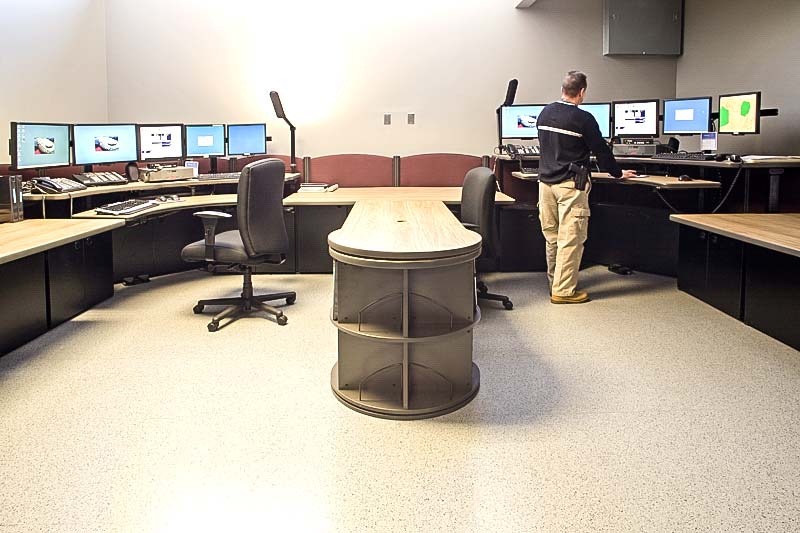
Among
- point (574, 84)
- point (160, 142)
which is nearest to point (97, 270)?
point (160, 142)

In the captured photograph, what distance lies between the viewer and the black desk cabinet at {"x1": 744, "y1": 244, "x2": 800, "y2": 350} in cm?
373

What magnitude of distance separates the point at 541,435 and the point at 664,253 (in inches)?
131

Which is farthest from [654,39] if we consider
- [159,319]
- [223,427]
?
[223,427]

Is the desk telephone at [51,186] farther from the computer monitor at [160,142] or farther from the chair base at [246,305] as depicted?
the chair base at [246,305]

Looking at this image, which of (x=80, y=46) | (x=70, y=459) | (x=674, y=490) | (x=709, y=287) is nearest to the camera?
(x=674, y=490)

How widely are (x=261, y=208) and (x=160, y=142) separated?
78.5 inches

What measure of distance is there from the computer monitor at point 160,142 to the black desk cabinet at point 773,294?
4.13m

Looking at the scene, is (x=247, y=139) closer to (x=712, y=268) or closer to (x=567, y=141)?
(x=567, y=141)

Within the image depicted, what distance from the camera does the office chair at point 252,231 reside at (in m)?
3.95

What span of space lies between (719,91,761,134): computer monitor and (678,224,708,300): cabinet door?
30.4 inches

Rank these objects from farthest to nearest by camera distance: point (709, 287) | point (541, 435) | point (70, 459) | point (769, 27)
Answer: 1. point (769, 27)
2. point (709, 287)
3. point (541, 435)
4. point (70, 459)

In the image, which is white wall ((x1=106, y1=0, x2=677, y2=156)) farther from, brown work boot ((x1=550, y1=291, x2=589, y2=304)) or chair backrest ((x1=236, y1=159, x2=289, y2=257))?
chair backrest ((x1=236, y1=159, x2=289, y2=257))

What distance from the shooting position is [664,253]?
18.3 ft

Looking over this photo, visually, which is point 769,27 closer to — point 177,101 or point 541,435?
point 541,435
